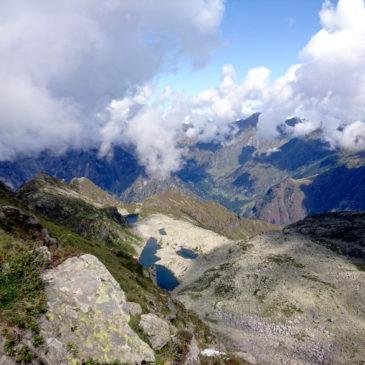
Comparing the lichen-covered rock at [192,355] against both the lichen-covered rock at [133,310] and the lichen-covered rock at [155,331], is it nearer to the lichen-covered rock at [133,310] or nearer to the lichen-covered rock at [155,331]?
the lichen-covered rock at [155,331]

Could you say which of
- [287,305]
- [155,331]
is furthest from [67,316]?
[287,305]

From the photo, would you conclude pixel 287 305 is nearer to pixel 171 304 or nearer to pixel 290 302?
pixel 290 302

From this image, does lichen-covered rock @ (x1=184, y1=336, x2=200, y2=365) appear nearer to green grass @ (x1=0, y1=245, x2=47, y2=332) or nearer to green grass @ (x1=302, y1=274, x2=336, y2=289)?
green grass @ (x1=0, y1=245, x2=47, y2=332)

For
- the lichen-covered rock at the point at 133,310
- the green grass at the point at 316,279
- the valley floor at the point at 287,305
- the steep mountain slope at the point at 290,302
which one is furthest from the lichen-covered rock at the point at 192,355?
the green grass at the point at 316,279

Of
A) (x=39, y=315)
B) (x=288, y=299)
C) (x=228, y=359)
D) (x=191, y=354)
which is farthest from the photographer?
(x=288, y=299)

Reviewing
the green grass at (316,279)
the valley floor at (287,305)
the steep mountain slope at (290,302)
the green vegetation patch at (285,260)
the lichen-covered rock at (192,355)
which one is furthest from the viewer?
the green vegetation patch at (285,260)

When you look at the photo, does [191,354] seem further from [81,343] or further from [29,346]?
[29,346]

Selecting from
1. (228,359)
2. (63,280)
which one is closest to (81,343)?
(63,280)
